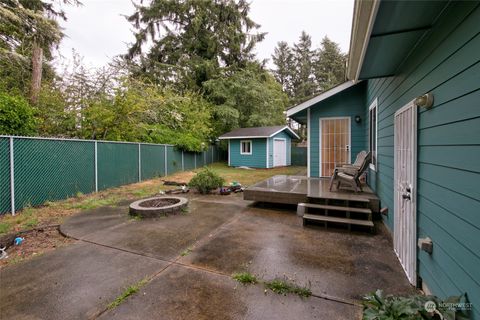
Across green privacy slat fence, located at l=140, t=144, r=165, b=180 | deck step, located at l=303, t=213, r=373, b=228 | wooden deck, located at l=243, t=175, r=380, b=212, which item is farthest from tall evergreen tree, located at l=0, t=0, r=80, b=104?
deck step, located at l=303, t=213, r=373, b=228

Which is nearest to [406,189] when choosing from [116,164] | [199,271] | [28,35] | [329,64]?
[199,271]

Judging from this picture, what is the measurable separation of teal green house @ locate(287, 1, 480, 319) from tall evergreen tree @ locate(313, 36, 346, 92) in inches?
1013

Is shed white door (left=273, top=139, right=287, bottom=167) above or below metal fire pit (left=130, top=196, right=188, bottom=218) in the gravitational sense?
above

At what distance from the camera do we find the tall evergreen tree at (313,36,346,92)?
2598 cm

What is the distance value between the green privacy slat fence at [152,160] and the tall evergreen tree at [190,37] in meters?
9.19

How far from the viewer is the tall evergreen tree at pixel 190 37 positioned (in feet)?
56.4

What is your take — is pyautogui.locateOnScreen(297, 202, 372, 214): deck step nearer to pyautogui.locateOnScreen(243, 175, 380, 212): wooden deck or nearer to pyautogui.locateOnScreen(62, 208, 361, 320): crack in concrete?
pyautogui.locateOnScreen(243, 175, 380, 212): wooden deck

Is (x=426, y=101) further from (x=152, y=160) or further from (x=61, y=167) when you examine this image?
(x=152, y=160)

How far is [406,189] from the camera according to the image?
2434 mm

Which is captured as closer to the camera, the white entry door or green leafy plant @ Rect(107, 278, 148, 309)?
green leafy plant @ Rect(107, 278, 148, 309)

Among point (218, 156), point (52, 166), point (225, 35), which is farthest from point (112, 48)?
point (52, 166)

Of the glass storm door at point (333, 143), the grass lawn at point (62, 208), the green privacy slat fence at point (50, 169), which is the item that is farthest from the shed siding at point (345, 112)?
the green privacy slat fence at point (50, 169)

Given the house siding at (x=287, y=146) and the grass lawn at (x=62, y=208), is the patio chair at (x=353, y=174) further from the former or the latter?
the house siding at (x=287, y=146)

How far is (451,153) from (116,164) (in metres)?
8.54
